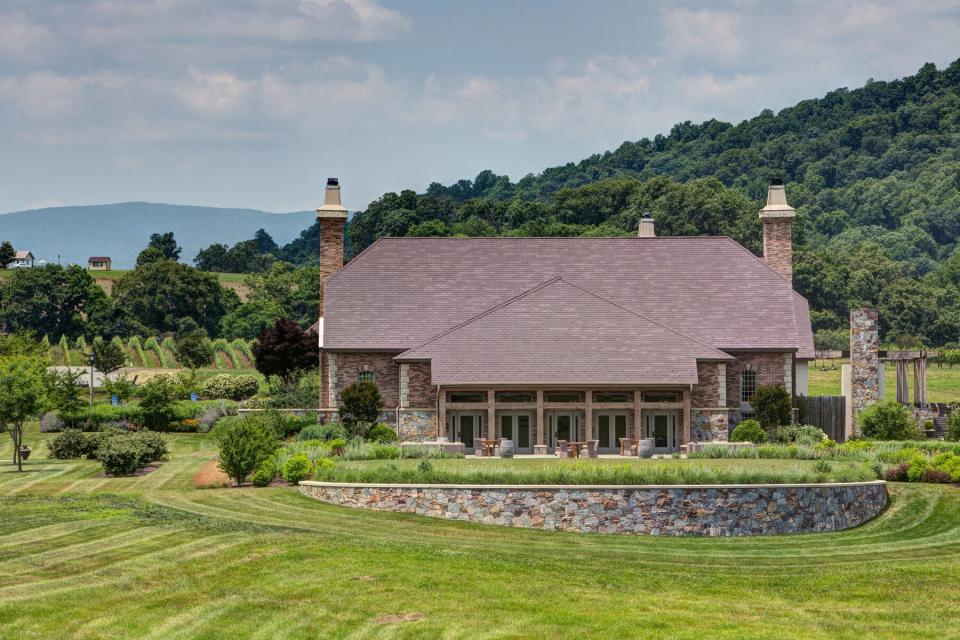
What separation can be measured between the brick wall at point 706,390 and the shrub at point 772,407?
1.57 m

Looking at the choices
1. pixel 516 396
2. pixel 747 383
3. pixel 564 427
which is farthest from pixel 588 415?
pixel 747 383

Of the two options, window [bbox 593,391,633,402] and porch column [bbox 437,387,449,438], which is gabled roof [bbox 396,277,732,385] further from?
window [bbox 593,391,633,402]

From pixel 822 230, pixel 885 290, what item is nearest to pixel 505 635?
pixel 885 290

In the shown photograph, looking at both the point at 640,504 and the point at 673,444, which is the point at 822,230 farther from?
the point at 640,504

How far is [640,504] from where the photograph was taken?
113 feet

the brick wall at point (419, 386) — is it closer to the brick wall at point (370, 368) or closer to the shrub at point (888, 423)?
the brick wall at point (370, 368)

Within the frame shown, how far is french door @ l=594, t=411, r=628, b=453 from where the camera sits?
49.9m

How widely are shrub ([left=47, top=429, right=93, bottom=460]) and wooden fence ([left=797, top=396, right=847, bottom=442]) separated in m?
27.0

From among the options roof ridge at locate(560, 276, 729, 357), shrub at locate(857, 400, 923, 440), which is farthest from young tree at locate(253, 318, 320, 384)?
shrub at locate(857, 400, 923, 440)

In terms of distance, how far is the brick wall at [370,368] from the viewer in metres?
53.2

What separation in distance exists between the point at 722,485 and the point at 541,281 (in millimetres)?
22801

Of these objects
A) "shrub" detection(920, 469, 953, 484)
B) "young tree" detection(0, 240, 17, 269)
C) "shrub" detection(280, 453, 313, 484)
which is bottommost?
"shrub" detection(920, 469, 953, 484)

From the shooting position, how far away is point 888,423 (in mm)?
49531

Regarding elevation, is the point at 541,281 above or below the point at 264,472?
above
